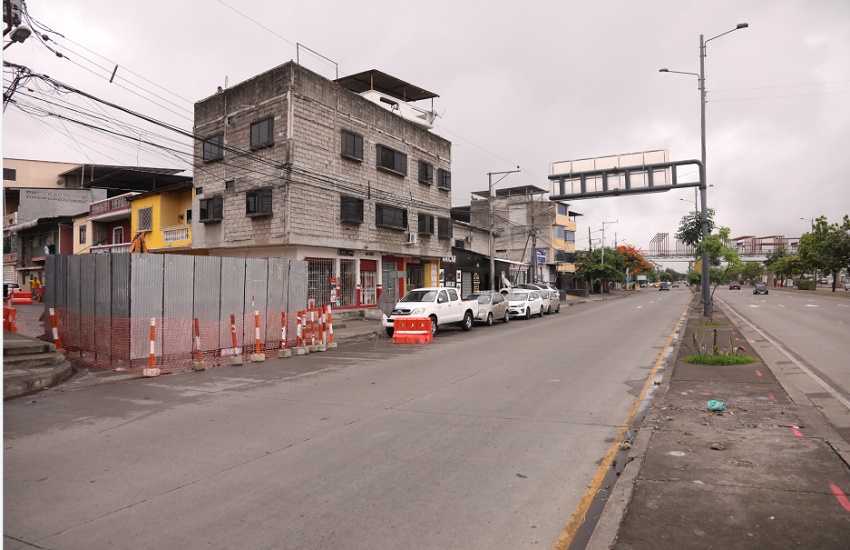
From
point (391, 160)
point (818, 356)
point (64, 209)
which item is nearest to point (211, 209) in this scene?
point (391, 160)

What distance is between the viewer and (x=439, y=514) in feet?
14.3

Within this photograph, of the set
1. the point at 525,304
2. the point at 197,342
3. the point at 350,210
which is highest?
the point at 350,210

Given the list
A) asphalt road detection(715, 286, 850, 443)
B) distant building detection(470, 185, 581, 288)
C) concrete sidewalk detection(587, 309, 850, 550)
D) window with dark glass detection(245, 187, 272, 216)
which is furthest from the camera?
distant building detection(470, 185, 581, 288)

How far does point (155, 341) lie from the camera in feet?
39.7

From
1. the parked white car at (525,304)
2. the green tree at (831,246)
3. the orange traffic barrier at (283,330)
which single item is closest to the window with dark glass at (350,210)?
the parked white car at (525,304)

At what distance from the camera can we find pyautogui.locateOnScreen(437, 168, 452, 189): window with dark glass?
3241cm

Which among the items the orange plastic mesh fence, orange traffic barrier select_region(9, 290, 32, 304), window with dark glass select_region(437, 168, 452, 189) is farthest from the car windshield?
orange traffic barrier select_region(9, 290, 32, 304)

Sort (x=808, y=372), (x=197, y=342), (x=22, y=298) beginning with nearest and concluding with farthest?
1. (x=808, y=372)
2. (x=197, y=342)
3. (x=22, y=298)

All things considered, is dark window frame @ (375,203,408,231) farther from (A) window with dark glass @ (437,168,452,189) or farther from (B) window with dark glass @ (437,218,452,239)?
(A) window with dark glass @ (437,168,452,189)

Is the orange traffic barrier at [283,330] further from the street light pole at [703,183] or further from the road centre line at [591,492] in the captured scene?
the street light pole at [703,183]

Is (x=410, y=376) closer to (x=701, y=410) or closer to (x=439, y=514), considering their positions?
(x=701, y=410)

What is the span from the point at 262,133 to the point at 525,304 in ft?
51.0

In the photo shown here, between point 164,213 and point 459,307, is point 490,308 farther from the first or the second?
point 164,213

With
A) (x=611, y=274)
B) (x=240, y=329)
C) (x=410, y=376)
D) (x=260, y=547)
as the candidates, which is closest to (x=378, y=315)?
(x=240, y=329)
